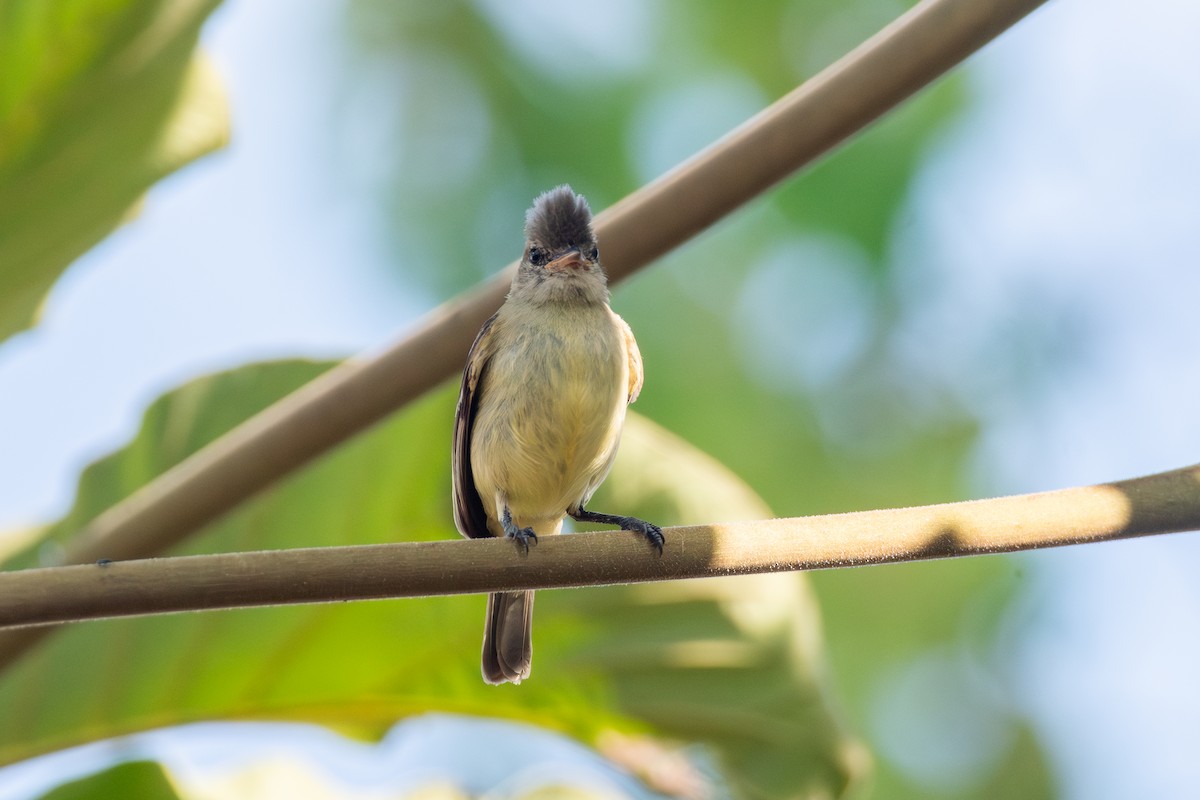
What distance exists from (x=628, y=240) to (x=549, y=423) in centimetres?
94

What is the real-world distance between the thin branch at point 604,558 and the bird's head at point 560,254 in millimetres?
1457

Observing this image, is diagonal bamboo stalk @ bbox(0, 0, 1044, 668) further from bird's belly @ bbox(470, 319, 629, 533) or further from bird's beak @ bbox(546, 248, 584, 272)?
bird's beak @ bbox(546, 248, 584, 272)

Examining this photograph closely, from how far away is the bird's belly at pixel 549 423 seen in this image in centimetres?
270

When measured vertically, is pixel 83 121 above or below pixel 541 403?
above

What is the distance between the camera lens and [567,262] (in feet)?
9.56

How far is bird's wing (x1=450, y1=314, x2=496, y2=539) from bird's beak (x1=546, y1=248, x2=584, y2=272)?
0.19 m

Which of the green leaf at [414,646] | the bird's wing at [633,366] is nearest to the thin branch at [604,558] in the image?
the green leaf at [414,646]

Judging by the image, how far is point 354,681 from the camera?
8.95 feet

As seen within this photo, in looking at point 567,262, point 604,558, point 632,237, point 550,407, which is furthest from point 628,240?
point 567,262

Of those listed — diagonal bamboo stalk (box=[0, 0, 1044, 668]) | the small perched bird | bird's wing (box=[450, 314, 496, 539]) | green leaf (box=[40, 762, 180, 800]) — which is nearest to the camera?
diagonal bamboo stalk (box=[0, 0, 1044, 668])

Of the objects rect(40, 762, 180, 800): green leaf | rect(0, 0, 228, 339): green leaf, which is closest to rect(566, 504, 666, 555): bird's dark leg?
rect(40, 762, 180, 800): green leaf

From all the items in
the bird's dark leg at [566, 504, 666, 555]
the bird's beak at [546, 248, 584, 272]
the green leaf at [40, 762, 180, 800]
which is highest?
the bird's beak at [546, 248, 584, 272]

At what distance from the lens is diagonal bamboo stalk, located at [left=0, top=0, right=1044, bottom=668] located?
1.72m

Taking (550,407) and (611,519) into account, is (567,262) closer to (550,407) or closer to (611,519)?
(550,407)
